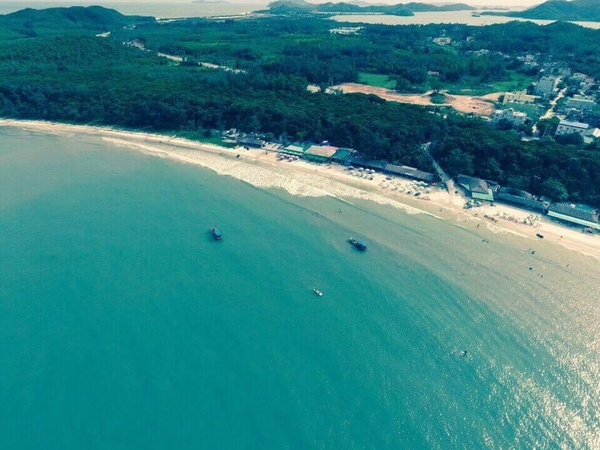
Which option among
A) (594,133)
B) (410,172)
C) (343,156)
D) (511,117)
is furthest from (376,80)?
(410,172)

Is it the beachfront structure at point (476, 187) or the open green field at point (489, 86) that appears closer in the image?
the beachfront structure at point (476, 187)

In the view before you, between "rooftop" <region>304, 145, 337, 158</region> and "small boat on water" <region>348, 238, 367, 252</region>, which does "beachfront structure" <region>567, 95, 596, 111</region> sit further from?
"small boat on water" <region>348, 238, 367, 252</region>

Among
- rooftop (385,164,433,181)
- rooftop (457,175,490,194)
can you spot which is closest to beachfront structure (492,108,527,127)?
rooftop (457,175,490,194)

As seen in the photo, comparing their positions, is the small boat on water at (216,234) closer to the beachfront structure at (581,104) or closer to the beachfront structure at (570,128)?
the beachfront structure at (570,128)

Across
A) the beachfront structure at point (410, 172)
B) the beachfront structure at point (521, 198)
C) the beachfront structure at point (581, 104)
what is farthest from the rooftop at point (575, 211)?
the beachfront structure at point (581, 104)

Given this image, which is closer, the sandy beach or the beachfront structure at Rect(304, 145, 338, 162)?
the sandy beach

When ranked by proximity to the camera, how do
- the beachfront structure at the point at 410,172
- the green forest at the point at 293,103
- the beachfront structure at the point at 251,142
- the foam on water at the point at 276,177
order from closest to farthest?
the foam on water at the point at 276,177, the green forest at the point at 293,103, the beachfront structure at the point at 410,172, the beachfront structure at the point at 251,142

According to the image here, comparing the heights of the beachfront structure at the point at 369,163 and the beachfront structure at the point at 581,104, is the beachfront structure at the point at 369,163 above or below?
above
